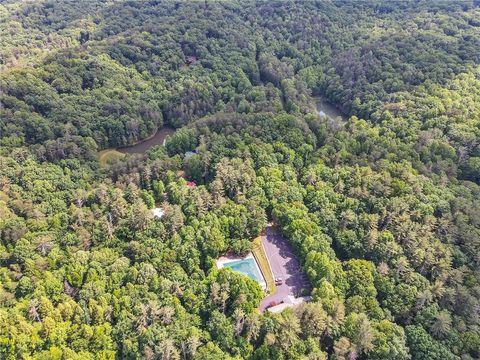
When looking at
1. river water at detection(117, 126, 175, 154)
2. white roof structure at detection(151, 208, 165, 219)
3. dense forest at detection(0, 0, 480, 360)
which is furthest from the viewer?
river water at detection(117, 126, 175, 154)

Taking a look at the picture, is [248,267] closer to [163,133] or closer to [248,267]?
[248,267]

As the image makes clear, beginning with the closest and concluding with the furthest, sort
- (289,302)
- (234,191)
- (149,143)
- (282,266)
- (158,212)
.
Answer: (289,302) → (282,266) → (158,212) → (234,191) → (149,143)

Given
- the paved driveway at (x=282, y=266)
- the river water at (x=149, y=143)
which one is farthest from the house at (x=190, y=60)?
the paved driveway at (x=282, y=266)

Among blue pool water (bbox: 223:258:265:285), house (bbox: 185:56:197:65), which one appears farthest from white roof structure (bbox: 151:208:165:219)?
house (bbox: 185:56:197:65)

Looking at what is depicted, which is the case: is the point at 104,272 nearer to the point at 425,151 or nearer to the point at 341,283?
the point at 341,283

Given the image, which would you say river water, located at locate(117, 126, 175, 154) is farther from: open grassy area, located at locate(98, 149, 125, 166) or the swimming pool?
the swimming pool

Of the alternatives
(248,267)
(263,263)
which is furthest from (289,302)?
(248,267)
